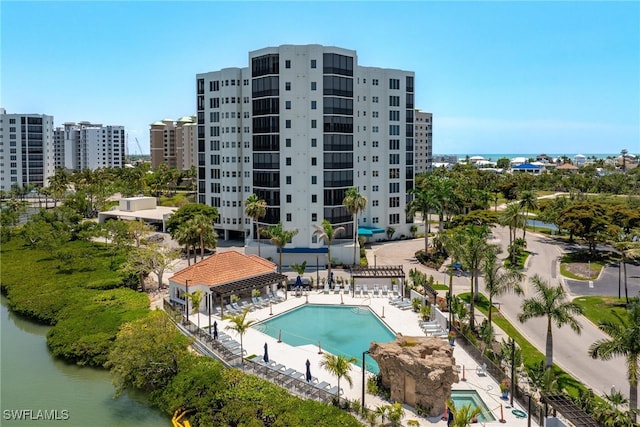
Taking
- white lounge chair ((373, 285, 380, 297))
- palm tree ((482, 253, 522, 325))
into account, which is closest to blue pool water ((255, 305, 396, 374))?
white lounge chair ((373, 285, 380, 297))

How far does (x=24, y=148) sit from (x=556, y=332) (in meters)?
154

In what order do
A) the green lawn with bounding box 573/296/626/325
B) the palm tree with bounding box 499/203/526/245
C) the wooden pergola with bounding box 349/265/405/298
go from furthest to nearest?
1. the palm tree with bounding box 499/203/526/245
2. the wooden pergola with bounding box 349/265/405/298
3. the green lawn with bounding box 573/296/626/325

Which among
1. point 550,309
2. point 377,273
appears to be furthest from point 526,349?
point 377,273

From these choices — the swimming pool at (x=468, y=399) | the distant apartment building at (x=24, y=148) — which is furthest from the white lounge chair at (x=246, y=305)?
the distant apartment building at (x=24, y=148)

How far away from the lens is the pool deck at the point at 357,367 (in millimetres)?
26141

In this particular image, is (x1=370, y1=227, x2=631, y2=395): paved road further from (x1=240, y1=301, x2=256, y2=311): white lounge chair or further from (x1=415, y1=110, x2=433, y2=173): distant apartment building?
(x1=415, y1=110, x2=433, y2=173): distant apartment building

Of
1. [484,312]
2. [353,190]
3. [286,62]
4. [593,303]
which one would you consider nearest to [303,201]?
[353,190]

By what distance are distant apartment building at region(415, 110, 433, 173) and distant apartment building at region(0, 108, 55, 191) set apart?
370 feet

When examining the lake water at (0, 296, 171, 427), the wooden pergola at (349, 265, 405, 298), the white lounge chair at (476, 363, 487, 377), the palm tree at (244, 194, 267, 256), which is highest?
the palm tree at (244, 194, 267, 256)

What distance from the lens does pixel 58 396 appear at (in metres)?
31.0

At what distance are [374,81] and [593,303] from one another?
4085 centimetres

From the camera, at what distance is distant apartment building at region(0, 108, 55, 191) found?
14362 cm

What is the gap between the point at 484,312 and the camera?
42031 mm

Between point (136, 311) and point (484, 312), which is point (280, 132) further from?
point (484, 312)
